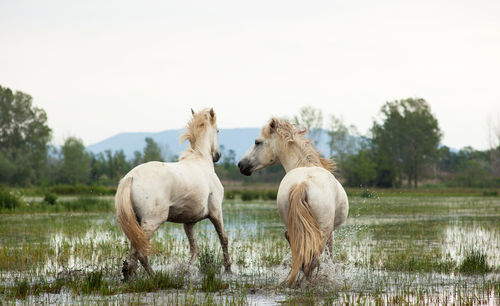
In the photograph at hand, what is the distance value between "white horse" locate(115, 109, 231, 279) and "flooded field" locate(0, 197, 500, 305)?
1.58ft

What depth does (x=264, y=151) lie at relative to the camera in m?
7.52

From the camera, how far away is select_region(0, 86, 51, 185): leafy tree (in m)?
62.0

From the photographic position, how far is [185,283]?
6469mm

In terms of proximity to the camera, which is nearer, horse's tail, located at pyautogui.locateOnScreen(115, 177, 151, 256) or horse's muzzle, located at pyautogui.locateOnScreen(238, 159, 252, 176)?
horse's tail, located at pyautogui.locateOnScreen(115, 177, 151, 256)

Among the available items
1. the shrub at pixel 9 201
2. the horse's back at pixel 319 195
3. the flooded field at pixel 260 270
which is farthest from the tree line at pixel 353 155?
the horse's back at pixel 319 195

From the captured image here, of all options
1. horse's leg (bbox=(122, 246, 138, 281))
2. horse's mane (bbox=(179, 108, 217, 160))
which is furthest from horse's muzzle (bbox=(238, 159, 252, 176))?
horse's leg (bbox=(122, 246, 138, 281))

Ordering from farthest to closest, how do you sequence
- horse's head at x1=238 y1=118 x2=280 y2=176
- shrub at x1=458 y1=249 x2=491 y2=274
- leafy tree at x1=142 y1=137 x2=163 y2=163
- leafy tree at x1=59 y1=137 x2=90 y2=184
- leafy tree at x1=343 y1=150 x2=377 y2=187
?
1. leafy tree at x1=59 y1=137 x2=90 y2=184
2. leafy tree at x1=343 y1=150 x2=377 y2=187
3. leafy tree at x1=142 y1=137 x2=163 y2=163
4. horse's head at x1=238 y1=118 x2=280 y2=176
5. shrub at x1=458 y1=249 x2=491 y2=274

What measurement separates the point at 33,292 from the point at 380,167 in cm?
5697

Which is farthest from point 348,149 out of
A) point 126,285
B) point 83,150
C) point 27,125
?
point 126,285

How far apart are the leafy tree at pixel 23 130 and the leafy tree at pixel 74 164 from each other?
2.95 metres

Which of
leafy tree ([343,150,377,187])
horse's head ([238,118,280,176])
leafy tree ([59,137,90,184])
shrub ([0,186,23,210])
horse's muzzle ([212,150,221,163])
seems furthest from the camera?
leafy tree ([59,137,90,184])

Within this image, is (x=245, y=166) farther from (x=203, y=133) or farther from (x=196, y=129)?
(x=196, y=129)

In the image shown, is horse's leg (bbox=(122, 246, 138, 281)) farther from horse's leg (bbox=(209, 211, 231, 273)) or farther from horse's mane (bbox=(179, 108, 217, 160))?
horse's mane (bbox=(179, 108, 217, 160))

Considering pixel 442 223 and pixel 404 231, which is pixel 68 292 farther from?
pixel 442 223
